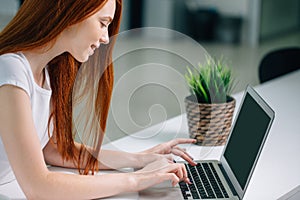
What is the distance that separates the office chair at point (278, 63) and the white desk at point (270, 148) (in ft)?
1.43

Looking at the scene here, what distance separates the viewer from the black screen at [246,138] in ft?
4.76

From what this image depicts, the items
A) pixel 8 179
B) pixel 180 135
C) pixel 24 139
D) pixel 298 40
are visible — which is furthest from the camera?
pixel 298 40

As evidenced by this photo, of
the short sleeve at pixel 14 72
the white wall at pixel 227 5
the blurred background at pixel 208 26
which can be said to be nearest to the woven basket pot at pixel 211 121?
the short sleeve at pixel 14 72

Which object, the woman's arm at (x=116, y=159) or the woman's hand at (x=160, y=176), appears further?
the woman's arm at (x=116, y=159)

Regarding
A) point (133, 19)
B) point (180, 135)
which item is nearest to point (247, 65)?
point (133, 19)

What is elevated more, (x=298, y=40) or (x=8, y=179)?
(x=8, y=179)

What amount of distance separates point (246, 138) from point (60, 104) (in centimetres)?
51

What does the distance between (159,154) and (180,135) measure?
35cm

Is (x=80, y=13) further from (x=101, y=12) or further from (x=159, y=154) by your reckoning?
(x=159, y=154)

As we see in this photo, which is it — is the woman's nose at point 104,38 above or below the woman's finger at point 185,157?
above

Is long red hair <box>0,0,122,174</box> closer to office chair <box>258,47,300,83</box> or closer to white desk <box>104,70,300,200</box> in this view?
white desk <box>104,70,300,200</box>

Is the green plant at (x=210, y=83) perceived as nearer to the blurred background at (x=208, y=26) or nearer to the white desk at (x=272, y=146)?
the white desk at (x=272, y=146)

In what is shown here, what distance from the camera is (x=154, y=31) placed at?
22.9 feet

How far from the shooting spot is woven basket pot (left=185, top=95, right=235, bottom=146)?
1928 millimetres
